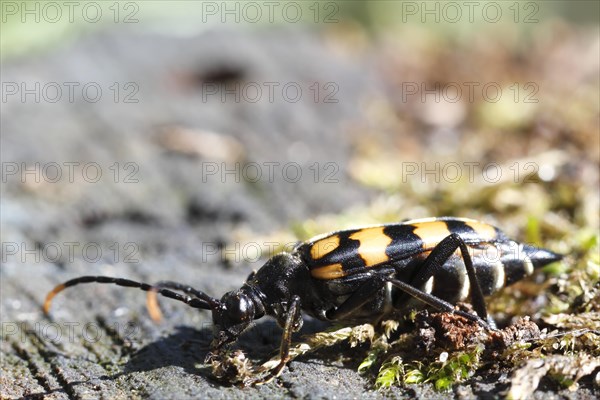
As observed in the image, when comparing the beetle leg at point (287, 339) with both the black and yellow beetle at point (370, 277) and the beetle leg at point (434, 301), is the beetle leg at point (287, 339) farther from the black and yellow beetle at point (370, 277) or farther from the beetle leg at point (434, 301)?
the beetle leg at point (434, 301)

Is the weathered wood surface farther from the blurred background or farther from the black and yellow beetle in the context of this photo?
the black and yellow beetle

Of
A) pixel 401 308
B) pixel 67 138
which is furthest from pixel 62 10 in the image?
pixel 401 308

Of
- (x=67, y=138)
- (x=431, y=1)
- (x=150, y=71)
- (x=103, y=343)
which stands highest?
(x=431, y=1)

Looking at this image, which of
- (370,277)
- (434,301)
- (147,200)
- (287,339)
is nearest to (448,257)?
(434,301)

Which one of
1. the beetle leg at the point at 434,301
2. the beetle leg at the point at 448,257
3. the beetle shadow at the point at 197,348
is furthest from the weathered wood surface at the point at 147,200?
the beetle leg at the point at 448,257

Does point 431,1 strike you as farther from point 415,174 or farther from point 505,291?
point 505,291

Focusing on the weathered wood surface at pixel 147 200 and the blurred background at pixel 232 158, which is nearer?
the weathered wood surface at pixel 147 200

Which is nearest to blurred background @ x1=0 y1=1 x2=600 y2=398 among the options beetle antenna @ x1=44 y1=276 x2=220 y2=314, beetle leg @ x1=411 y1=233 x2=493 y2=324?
beetle antenna @ x1=44 y1=276 x2=220 y2=314
